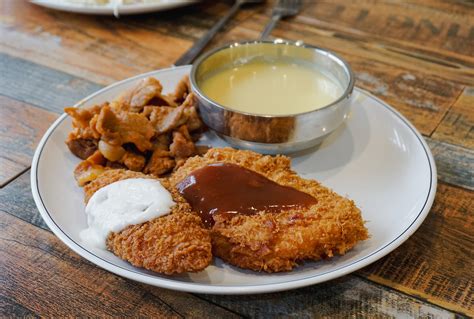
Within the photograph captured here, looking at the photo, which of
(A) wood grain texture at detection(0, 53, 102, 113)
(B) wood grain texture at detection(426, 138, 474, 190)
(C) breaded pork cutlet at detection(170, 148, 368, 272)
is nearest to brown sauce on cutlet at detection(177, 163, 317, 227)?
(C) breaded pork cutlet at detection(170, 148, 368, 272)

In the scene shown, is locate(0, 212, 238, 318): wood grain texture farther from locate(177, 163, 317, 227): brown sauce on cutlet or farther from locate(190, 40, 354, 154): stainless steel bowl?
locate(190, 40, 354, 154): stainless steel bowl

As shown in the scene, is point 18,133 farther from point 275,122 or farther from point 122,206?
point 275,122

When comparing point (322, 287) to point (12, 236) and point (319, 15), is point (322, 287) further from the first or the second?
point (319, 15)

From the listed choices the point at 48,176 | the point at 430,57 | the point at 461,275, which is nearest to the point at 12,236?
the point at 48,176

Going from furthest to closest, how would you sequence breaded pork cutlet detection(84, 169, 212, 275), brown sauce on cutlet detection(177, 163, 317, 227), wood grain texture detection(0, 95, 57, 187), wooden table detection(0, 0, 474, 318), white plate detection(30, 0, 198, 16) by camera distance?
white plate detection(30, 0, 198, 16) < wood grain texture detection(0, 95, 57, 187) < brown sauce on cutlet detection(177, 163, 317, 227) < wooden table detection(0, 0, 474, 318) < breaded pork cutlet detection(84, 169, 212, 275)

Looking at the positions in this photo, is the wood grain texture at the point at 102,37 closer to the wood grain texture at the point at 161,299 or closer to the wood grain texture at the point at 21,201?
the wood grain texture at the point at 21,201

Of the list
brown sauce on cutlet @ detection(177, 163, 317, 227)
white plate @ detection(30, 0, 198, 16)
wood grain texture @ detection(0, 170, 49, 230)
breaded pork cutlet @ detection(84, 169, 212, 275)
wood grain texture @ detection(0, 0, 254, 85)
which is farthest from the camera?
white plate @ detection(30, 0, 198, 16)
